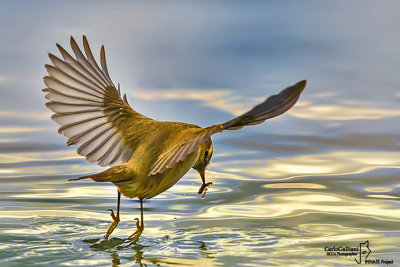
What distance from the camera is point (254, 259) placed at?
6.30 meters

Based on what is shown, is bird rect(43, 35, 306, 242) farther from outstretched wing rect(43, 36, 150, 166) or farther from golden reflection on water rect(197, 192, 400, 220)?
golden reflection on water rect(197, 192, 400, 220)

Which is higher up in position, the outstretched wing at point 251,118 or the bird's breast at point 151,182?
the outstretched wing at point 251,118

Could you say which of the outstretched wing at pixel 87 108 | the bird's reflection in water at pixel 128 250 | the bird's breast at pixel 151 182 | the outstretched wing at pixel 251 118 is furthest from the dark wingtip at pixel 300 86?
the outstretched wing at pixel 87 108

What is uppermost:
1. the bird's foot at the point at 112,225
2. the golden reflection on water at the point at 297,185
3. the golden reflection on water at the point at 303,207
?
→ the golden reflection on water at the point at 297,185

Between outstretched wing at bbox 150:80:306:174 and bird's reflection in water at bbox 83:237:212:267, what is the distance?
871mm

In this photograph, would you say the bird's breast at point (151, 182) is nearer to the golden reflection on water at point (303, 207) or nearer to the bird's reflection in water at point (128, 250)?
the bird's reflection in water at point (128, 250)

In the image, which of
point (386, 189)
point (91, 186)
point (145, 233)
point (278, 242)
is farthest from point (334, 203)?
point (91, 186)

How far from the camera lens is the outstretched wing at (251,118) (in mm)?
5496

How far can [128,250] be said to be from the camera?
665cm

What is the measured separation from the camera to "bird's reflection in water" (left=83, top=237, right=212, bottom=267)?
6.23 meters

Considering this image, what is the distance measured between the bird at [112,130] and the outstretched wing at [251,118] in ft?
1.65

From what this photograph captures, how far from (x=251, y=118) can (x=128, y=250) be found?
1797mm

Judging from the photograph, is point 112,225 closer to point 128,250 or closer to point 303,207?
point 128,250

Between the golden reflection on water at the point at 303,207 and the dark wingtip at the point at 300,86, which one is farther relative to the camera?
the golden reflection on water at the point at 303,207
